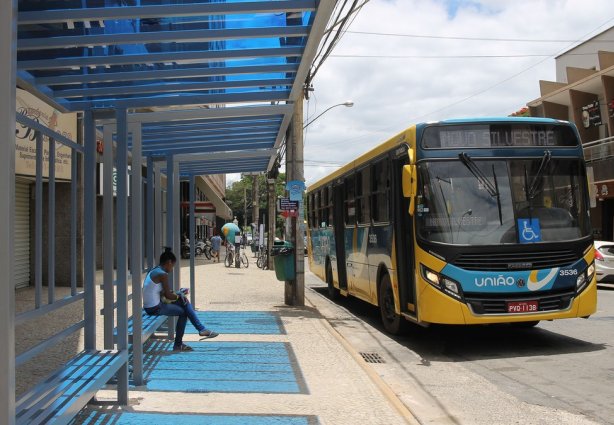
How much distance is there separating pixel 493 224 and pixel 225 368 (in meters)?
3.99

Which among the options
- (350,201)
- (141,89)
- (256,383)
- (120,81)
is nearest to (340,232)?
(350,201)

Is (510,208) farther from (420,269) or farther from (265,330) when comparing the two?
(265,330)

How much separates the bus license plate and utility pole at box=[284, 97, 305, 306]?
5.73 meters

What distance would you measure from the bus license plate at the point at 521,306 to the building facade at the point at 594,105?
18.9 m

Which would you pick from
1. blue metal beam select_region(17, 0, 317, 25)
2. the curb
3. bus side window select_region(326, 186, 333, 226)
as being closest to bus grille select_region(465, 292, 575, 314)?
the curb

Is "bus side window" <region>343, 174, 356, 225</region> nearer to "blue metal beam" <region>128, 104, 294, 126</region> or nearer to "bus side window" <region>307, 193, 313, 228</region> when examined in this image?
"bus side window" <region>307, 193, 313, 228</region>

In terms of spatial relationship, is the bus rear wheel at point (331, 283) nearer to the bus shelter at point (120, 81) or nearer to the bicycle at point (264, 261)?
the bus shelter at point (120, 81)

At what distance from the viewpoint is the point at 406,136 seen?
901 centimetres

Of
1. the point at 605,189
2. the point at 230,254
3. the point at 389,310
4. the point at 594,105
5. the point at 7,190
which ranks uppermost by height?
the point at 594,105

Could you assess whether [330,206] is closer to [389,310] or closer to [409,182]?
[389,310]

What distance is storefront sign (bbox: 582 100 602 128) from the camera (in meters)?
30.2

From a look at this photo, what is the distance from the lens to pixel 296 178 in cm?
1335

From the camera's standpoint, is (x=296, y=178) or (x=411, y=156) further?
(x=296, y=178)

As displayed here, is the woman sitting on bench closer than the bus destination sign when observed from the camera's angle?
Yes
